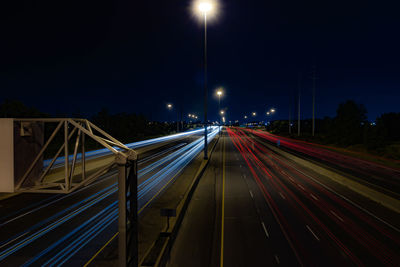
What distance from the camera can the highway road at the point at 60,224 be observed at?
28.1 ft

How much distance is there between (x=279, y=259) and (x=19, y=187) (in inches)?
387

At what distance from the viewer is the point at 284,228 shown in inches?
432

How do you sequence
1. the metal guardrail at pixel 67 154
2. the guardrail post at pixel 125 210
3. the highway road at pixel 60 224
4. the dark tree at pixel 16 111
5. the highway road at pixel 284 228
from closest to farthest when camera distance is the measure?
the guardrail post at pixel 125 210 < the metal guardrail at pixel 67 154 < the highway road at pixel 60 224 < the highway road at pixel 284 228 < the dark tree at pixel 16 111

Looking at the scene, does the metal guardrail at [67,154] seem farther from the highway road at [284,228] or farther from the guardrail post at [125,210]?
the highway road at [284,228]

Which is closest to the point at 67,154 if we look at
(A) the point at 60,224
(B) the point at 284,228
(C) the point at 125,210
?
(C) the point at 125,210

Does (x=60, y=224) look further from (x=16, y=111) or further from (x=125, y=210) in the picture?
(x=16, y=111)

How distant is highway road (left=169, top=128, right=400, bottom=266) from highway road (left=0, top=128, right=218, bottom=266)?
11.5ft

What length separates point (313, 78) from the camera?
5694 centimetres

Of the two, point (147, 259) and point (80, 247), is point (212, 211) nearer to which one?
point (147, 259)

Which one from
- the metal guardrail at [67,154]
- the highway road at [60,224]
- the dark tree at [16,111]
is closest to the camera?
the metal guardrail at [67,154]

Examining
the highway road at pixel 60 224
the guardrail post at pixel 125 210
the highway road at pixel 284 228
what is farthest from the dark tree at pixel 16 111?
the guardrail post at pixel 125 210

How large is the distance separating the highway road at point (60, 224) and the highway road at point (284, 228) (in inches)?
138

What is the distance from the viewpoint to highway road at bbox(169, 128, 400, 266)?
8.72 m

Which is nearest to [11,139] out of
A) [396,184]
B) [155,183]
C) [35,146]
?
[35,146]
